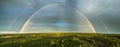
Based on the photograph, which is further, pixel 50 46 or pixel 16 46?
pixel 16 46

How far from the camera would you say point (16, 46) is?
3666 centimetres

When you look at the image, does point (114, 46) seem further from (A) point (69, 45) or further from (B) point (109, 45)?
(A) point (69, 45)

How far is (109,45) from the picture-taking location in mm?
38625

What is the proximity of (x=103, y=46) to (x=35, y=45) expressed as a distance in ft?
44.5

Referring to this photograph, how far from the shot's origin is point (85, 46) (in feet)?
114

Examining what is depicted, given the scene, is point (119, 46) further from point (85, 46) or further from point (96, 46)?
point (85, 46)

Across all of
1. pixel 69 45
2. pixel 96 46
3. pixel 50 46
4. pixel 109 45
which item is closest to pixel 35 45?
pixel 50 46

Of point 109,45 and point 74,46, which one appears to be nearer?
point 74,46

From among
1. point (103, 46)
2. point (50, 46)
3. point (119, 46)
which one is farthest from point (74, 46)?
point (119, 46)

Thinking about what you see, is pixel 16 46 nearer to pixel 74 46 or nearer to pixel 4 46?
pixel 4 46

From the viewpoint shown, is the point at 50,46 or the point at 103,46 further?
the point at 103,46

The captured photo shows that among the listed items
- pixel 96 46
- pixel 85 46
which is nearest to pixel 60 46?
pixel 85 46

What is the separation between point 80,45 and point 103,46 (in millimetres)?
5520

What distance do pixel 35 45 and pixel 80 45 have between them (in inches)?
338
